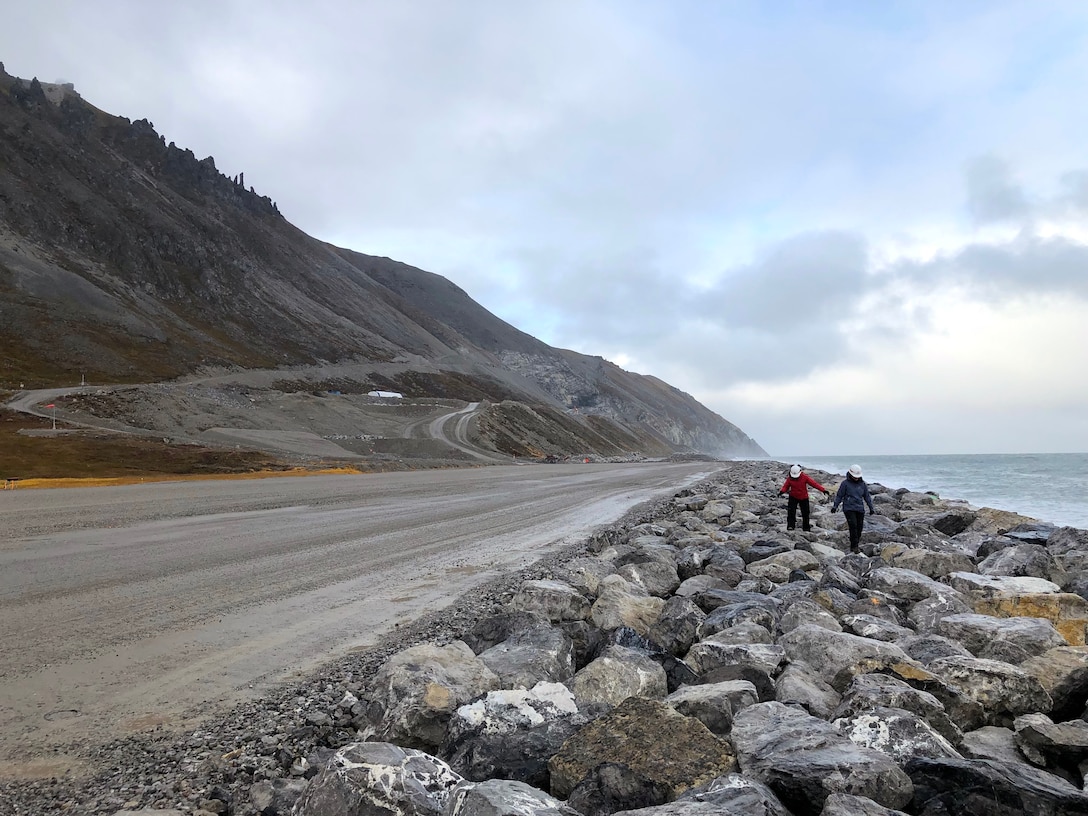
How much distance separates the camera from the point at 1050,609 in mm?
6867

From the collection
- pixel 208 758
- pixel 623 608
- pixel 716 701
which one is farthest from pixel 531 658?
pixel 208 758

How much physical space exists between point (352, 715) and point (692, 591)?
483cm

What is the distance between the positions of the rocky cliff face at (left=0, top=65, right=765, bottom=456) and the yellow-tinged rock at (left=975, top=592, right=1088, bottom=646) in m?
83.2

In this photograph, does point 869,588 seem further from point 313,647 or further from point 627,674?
point 313,647

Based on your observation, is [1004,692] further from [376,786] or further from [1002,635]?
[376,786]

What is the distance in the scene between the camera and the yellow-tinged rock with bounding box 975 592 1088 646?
261 inches

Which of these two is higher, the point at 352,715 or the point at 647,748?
the point at 647,748

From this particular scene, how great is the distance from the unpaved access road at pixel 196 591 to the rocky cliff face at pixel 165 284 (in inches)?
2669

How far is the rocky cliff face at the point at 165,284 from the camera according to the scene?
291 feet

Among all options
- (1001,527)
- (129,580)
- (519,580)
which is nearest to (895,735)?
(519,580)

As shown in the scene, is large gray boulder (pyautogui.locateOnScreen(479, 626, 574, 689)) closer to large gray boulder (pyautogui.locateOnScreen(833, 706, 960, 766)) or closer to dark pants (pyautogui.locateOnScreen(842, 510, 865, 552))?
large gray boulder (pyautogui.locateOnScreen(833, 706, 960, 766))

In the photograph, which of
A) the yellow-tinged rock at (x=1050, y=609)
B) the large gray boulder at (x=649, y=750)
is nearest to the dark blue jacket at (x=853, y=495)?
the yellow-tinged rock at (x=1050, y=609)

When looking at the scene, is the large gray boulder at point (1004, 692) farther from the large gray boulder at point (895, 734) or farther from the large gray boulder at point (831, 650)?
the large gray boulder at point (895, 734)

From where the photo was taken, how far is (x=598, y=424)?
125 metres
